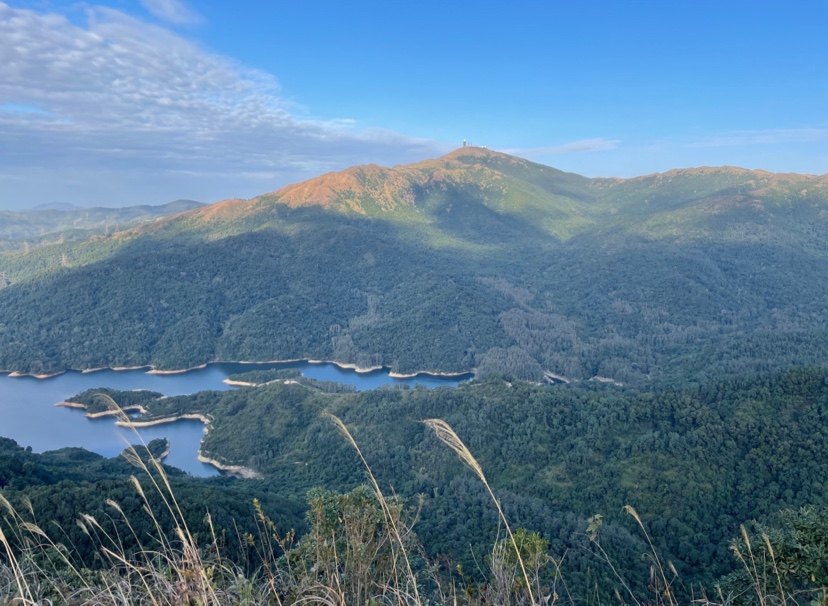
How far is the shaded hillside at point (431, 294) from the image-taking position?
92.6 metres

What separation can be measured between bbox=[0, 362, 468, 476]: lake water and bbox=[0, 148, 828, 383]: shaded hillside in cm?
A: 400

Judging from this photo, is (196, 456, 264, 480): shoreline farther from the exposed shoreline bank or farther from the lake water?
the lake water

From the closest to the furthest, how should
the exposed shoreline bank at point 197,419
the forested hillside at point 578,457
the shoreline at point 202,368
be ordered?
the forested hillside at point 578,457, the exposed shoreline bank at point 197,419, the shoreline at point 202,368

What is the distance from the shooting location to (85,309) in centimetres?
10650

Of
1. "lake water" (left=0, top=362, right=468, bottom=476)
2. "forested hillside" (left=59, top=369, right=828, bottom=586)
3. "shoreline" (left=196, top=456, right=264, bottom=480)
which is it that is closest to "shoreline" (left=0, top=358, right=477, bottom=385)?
"lake water" (left=0, top=362, right=468, bottom=476)

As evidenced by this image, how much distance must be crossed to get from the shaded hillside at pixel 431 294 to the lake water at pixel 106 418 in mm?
4001

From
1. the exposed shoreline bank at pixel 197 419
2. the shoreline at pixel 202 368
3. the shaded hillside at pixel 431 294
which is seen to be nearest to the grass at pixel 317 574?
the exposed shoreline bank at pixel 197 419

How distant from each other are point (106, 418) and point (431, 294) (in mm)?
68057

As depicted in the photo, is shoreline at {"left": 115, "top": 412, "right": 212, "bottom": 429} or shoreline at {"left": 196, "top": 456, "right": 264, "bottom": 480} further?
shoreline at {"left": 115, "top": 412, "right": 212, "bottom": 429}

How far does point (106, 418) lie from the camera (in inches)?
2724

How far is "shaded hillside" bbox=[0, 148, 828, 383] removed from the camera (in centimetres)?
9256

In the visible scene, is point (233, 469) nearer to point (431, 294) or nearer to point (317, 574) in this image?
point (317, 574)

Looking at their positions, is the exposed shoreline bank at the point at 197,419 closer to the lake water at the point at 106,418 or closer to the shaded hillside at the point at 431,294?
the lake water at the point at 106,418

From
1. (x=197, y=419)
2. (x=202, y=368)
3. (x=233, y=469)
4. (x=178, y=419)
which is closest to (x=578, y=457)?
(x=233, y=469)
